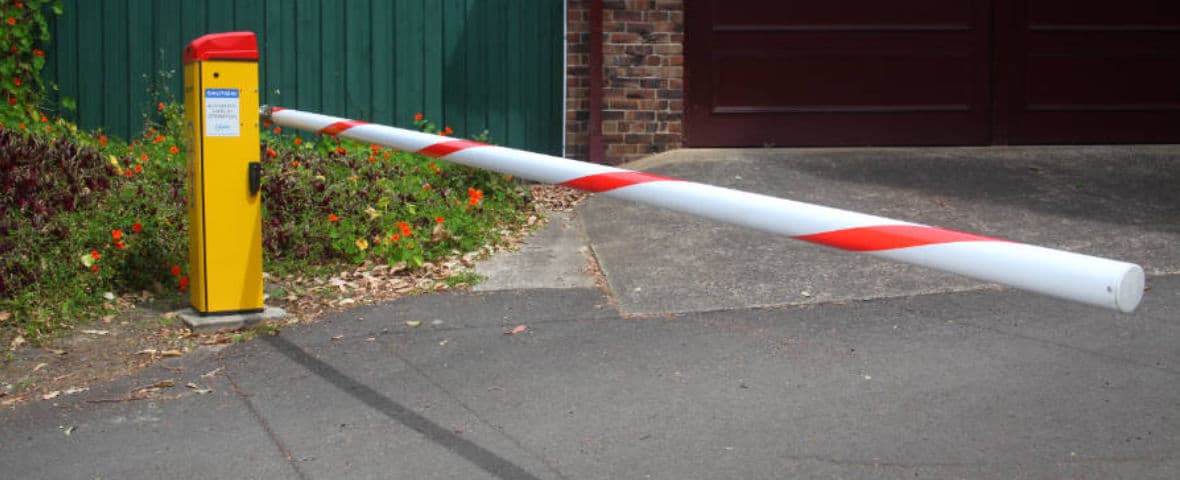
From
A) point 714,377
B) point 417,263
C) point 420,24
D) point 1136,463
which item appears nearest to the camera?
point 1136,463

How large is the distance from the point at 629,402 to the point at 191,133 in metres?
2.67

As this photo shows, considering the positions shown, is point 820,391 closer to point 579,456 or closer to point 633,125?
point 579,456

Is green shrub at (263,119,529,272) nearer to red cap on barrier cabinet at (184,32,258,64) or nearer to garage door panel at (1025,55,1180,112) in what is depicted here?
red cap on barrier cabinet at (184,32,258,64)

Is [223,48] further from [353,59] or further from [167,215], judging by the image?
[353,59]

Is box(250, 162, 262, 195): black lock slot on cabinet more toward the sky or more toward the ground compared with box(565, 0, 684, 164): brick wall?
more toward the ground

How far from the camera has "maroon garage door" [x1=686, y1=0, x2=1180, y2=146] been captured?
429 inches

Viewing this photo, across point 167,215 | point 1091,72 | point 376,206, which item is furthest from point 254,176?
point 1091,72

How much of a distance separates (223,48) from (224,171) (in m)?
0.57

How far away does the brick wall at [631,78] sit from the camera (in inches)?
414

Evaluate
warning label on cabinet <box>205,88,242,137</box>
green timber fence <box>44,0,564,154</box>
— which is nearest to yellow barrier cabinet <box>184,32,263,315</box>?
warning label on cabinet <box>205,88,242,137</box>

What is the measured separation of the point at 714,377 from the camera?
5.37 meters

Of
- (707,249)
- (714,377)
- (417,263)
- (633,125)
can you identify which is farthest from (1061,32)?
(714,377)

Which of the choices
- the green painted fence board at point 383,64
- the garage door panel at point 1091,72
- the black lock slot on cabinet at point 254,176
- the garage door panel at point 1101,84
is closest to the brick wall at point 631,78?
the green painted fence board at point 383,64

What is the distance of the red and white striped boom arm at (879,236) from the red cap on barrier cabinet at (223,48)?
5.92 feet
